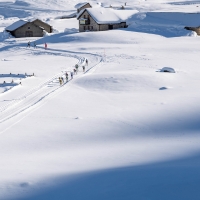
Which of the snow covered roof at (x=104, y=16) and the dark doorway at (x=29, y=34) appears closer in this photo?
the snow covered roof at (x=104, y=16)

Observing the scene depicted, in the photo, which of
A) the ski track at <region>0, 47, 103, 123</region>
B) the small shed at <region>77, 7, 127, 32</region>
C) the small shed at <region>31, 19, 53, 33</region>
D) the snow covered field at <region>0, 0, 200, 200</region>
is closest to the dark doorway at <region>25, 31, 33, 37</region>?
the small shed at <region>31, 19, 53, 33</region>

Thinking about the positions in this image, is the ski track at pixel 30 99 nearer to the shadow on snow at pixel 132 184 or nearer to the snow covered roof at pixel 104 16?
the shadow on snow at pixel 132 184

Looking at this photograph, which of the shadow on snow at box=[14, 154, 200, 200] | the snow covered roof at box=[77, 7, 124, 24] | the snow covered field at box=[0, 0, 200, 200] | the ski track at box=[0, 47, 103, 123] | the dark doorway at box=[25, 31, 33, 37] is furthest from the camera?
the dark doorway at box=[25, 31, 33, 37]

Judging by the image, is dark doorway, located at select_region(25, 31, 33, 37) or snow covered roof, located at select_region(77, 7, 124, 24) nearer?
snow covered roof, located at select_region(77, 7, 124, 24)

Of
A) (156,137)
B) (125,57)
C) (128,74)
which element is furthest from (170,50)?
(156,137)

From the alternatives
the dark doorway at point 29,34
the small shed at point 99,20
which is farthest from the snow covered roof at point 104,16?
the dark doorway at point 29,34

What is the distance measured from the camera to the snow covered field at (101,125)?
1285cm

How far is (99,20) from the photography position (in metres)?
61.9

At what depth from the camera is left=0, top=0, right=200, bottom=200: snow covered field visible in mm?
12852

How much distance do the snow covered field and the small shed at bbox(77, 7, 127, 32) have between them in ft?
39.8

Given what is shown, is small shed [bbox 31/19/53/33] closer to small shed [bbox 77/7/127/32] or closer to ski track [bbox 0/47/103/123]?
small shed [bbox 77/7/127/32]

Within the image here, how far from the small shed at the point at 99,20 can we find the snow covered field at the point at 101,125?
12.1 m

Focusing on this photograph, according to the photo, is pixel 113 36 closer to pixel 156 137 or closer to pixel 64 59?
pixel 64 59

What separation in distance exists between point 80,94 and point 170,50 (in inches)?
889
